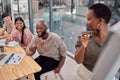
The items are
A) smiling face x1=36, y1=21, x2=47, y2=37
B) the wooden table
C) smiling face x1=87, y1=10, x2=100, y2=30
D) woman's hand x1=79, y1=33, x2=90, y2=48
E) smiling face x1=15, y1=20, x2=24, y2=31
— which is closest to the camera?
smiling face x1=87, y1=10, x2=100, y2=30

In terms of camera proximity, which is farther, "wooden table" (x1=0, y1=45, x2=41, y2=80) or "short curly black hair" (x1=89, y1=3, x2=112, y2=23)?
"wooden table" (x1=0, y1=45, x2=41, y2=80)

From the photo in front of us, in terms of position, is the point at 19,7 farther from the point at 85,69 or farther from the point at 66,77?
the point at 85,69

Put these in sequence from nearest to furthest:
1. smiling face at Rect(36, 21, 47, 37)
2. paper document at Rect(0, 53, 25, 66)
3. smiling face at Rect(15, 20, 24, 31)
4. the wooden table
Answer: the wooden table → paper document at Rect(0, 53, 25, 66) → smiling face at Rect(36, 21, 47, 37) → smiling face at Rect(15, 20, 24, 31)

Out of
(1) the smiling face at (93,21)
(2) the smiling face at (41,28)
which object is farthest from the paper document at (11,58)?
(1) the smiling face at (93,21)

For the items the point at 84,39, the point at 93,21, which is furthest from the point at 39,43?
the point at 93,21

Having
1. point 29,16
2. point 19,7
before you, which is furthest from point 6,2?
point 29,16

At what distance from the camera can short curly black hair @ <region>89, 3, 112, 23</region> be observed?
1.36 m

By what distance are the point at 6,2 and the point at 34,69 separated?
15.3 ft

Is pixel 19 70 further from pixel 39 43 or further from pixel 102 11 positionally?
pixel 102 11

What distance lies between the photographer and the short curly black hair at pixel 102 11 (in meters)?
1.36

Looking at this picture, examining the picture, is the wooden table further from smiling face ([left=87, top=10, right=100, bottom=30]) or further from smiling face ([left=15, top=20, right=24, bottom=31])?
smiling face ([left=15, top=20, right=24, bottom=31])

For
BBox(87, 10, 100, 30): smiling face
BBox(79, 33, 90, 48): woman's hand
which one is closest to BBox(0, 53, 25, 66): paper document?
BBox(79, 33, 90, 48): woman's hand

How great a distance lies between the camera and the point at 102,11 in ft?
4.58

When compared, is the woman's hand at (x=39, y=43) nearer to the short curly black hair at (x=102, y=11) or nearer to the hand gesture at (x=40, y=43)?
the hand gesture at (x=40, y=43)
